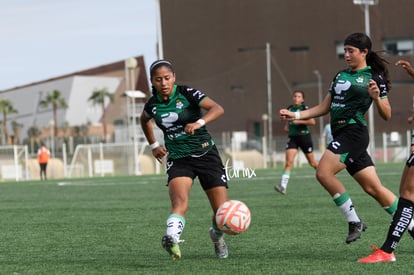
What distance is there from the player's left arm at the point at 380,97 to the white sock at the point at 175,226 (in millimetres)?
2174

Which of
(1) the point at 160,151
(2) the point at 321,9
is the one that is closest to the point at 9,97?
(2) the point at 321,9

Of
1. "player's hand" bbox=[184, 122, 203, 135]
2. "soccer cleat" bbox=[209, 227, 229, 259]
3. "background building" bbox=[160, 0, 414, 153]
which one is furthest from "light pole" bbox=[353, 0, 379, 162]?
"player's hand" bbox=[184, 122, 203, 135]

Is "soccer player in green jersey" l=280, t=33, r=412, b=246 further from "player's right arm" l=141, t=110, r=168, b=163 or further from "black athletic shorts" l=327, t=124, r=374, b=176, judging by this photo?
"player's right arm" l=141, t=110, r=168, b=163

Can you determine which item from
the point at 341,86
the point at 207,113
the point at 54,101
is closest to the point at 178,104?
the point at 207,113

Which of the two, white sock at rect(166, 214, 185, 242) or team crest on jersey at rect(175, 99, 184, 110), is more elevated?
team crest on jersey at rect(175, 99, 184, 110)

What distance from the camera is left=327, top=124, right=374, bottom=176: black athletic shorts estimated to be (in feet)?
30.9

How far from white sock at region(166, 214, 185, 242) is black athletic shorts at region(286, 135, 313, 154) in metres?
12.4

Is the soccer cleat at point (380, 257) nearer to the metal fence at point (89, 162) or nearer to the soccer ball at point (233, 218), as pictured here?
the soccer ball at point (233, 218)

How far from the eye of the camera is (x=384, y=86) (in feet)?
30.0

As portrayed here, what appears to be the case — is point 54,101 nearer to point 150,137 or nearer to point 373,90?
point 150,137

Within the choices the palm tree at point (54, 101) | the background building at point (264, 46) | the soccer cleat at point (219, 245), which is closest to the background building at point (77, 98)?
the palm tree at point (54, 101)

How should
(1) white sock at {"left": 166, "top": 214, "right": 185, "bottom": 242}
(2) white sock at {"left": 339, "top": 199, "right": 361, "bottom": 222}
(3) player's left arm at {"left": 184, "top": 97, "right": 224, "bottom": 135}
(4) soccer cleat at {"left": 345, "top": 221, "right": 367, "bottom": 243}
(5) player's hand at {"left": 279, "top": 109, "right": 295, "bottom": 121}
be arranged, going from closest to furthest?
1. (1) white sock at {"left": 166, "top": 214, "right": 185, "bottom": 242}
2. (3) player's left arm at {"left": 184, "top": 97, "right": 224, "bottom": 135}
3. (5) player's hand at {"left": 279, "top": 109, "right": 295, "bottom": 121}
4. (4) soccer cleat at {"left": 345, "top": 221, "right": 367, "bottom": 243}
5. (2) white sock at {"left": 339, "top": 199, "right": 361, "bottom": 222}

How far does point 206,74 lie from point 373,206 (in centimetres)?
7416

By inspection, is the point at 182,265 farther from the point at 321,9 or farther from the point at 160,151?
the point at 321,9
